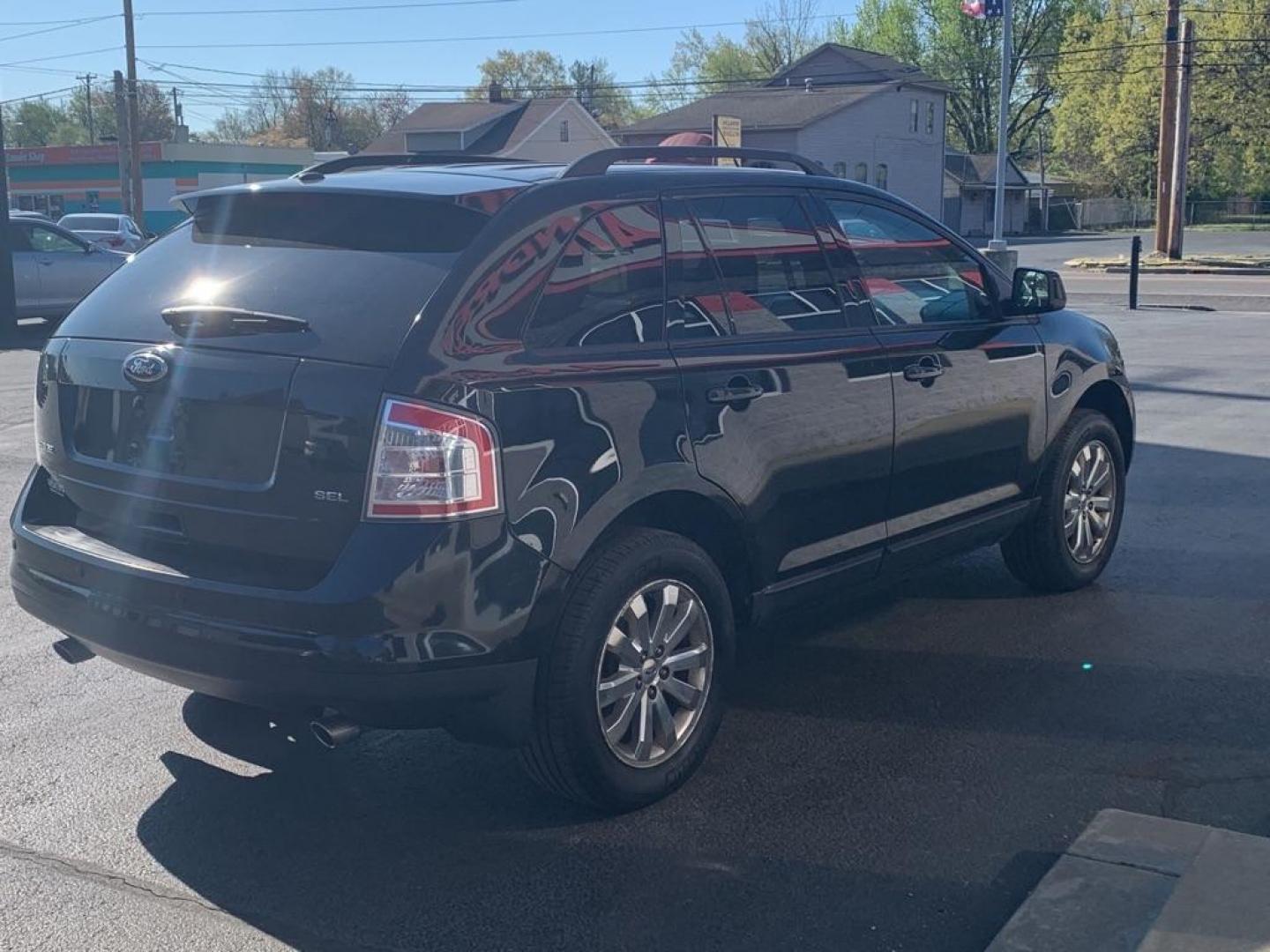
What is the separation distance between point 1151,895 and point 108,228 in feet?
106

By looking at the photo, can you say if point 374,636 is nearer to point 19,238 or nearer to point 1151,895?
point 1151,895

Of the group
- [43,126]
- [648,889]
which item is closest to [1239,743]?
[648,889]

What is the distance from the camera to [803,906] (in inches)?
146

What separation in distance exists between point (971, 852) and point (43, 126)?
390 ft

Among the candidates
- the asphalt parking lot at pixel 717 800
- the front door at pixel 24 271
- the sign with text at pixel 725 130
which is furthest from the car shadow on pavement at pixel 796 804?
the sign with text at pixel 725 130

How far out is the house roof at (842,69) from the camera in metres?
71.8

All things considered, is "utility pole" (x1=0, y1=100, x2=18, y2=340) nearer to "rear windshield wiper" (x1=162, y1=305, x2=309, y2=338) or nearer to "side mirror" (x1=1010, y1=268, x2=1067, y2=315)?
"side mirror" (x1=1010, y1=268, x2=1067, y2=315)

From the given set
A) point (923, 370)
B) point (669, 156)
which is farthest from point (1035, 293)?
point (669, 156)

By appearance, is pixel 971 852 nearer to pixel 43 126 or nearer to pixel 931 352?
pixel 931 352

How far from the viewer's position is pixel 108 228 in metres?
32.3

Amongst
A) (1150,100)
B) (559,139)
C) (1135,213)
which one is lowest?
(1135,213)


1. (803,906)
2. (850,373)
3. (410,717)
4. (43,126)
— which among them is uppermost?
(43,126)

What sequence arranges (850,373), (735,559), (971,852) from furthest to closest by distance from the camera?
(850,373), (735,559), (971,852)

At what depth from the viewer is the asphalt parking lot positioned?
3662 millimetres
